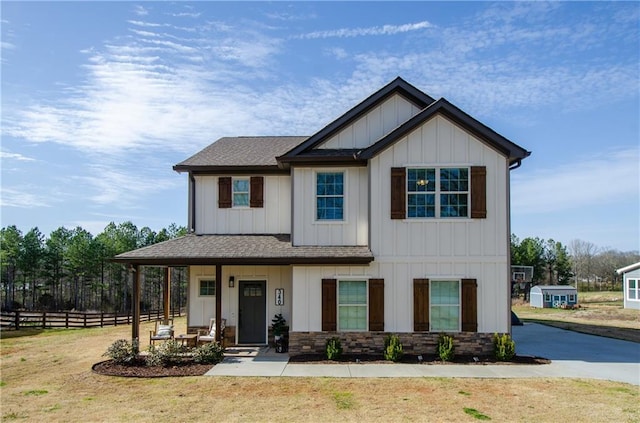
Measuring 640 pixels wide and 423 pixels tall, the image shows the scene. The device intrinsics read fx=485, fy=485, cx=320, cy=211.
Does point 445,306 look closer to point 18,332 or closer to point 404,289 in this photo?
point 404,289

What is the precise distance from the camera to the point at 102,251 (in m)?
45.6

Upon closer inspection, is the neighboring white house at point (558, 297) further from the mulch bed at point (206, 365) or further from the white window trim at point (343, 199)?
the white window trim at point (343, 199)

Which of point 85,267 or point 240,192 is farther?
point 85,267

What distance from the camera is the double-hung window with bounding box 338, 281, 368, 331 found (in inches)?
546

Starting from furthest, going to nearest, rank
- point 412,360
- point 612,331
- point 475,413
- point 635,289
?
point 635,289
point 612,331
point 412,360
point 475,413

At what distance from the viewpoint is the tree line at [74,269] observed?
4506cm

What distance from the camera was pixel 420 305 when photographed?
13.7 meters

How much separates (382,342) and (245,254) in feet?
15.2

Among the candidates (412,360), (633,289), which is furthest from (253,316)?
(633,289)

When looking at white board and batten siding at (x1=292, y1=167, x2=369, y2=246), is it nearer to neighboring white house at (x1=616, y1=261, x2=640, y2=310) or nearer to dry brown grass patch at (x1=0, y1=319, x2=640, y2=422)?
dry brown grass patch at (x1=0, y1=319, x2=640, y2=422)

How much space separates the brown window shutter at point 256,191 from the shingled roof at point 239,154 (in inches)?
17.7

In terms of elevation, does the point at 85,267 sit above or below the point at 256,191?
below

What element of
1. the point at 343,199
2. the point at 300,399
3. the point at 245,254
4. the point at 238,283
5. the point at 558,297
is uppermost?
the point at 343,199

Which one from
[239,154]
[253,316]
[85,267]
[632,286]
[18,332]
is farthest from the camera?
[85,267]
